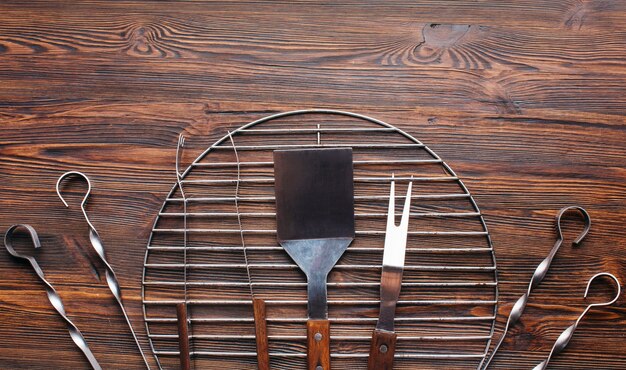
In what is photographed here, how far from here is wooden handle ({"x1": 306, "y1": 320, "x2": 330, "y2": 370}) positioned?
79 centimetres

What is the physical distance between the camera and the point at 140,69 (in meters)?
0.86

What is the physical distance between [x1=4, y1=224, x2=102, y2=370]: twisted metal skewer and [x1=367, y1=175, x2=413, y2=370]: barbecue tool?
0.39m

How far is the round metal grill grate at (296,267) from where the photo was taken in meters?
0.81

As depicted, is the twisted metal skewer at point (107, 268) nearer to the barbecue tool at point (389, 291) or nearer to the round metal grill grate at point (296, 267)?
the round metal grill grate at point (296, 267)

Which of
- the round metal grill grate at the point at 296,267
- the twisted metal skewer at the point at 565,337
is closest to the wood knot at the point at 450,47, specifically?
the round metal grill grate at the point at 296,267

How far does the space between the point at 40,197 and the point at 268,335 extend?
0.39 meters

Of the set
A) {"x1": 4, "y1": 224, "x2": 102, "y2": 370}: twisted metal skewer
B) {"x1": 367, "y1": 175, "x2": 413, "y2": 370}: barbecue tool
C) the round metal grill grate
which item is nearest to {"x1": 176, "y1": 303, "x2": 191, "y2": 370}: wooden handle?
the round metal grill grate

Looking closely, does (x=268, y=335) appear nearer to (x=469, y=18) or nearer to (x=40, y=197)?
(x=40, y=197)

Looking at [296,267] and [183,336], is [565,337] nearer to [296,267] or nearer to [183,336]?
[296,267]

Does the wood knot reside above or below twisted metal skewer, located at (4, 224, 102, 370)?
above

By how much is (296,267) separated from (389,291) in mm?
134

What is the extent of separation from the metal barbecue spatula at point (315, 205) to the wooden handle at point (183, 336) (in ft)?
0.54

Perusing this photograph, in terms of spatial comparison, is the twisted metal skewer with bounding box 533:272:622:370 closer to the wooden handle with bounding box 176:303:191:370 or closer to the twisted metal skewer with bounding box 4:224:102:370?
the wooden handle with bounding box 176:303:191:370

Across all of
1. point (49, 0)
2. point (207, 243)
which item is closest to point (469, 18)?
point (207, 243)
